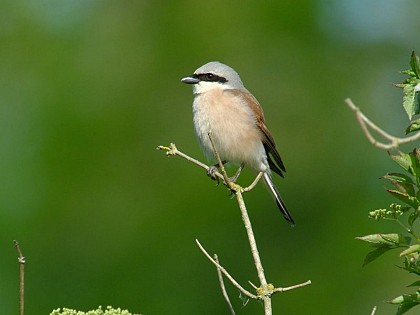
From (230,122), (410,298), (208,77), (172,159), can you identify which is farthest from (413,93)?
(172,159)

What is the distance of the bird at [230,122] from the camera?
5453mm

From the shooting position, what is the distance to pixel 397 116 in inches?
583

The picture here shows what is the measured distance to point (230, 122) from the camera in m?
5.54

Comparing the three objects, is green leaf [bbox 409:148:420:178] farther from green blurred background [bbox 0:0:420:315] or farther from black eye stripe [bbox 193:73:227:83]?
green blurred background [bbox 0:0:420:315]

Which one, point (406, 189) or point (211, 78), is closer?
point (406, 189)

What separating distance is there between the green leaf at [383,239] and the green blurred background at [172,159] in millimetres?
8034

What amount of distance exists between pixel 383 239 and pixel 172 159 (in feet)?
35.3

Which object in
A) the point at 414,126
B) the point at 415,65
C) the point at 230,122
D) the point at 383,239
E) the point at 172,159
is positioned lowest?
the point at 172,159

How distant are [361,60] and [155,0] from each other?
3.90 meters

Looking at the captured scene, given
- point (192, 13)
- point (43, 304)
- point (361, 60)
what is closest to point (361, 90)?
point (361, 60)

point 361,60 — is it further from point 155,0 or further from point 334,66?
point 155,0

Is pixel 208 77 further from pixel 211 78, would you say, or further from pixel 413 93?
pixel 413 93

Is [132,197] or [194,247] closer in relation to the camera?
[194,247]

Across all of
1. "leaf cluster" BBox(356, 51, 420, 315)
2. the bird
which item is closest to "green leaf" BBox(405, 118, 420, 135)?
"leaf cluster" BBox(356, 51, 420, 315)
